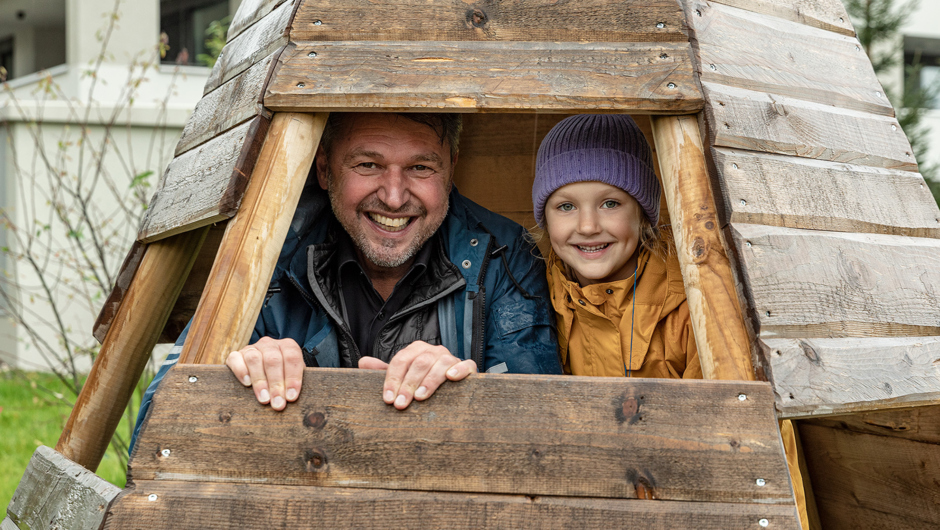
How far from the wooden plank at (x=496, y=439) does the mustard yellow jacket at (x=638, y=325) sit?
68 centimetres

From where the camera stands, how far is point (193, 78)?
347 inches

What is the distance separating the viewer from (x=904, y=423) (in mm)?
2555

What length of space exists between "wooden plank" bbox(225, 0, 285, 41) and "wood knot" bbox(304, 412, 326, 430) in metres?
1.32

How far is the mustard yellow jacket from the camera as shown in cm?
233

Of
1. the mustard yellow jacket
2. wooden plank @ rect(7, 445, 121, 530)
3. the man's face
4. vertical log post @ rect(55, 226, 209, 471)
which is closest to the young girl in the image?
the mustard yellow jacket

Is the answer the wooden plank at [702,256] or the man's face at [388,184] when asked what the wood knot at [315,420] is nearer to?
the wooden plank at [702,256]

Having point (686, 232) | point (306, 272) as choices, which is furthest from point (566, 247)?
point (306, 272)

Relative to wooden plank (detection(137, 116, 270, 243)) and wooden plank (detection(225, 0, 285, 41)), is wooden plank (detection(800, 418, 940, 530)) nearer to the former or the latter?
wooden plank (detection(137, 116, 270, 243))

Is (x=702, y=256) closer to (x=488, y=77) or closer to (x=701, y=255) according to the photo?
(x=701, y=255)

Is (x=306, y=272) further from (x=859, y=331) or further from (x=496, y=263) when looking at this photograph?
(x=859, y=331)

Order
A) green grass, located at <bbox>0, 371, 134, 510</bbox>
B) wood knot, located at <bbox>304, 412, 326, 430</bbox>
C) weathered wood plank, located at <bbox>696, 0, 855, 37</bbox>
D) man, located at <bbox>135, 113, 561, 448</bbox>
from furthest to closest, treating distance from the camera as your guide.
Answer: green grass, located at <bbox>0, 371, 134, 510</bbox> < man, located at <bbox>135, 113, 561, 448</bbox> < weathered wood plank, located at <bbox>696, 0, 855, 37</bbox> < wood knot, located at <bbox>304, 412, 326, 430</bbox>

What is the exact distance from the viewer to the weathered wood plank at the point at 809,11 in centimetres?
230

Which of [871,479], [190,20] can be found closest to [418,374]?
[871,479]

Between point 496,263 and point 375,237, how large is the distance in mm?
425
